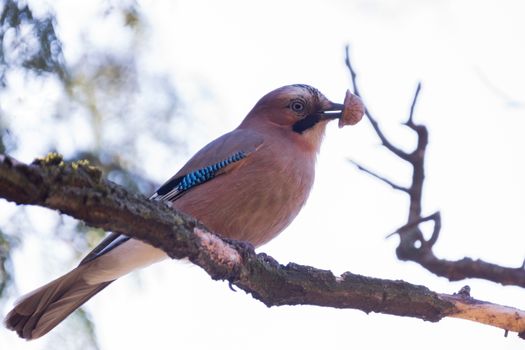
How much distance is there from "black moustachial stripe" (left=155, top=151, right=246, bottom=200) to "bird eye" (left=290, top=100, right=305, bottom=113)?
72cm

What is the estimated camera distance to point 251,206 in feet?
15.0

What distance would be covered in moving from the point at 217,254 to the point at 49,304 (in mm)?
1377

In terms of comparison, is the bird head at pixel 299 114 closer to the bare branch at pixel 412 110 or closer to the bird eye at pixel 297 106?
the bird eye at pixel 297 106

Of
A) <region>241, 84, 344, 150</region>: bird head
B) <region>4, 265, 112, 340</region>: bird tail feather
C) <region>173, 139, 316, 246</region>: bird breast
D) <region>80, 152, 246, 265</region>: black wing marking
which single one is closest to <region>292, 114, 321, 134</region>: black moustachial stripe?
<region>241, 84, 344, 150</region>: bird head

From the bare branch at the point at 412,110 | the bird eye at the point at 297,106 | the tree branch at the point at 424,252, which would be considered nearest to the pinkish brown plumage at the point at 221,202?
the bird eye at the point at 297,106

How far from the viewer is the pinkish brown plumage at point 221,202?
14.4ft

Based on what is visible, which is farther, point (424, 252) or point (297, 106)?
point (297, 106)

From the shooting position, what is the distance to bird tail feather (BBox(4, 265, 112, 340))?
4219 mm

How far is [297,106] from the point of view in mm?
5426

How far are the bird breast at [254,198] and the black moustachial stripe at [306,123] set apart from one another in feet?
1.70

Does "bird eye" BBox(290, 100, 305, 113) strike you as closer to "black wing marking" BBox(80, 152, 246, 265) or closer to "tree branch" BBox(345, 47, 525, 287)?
"black wing marking" BBox(80, 152, 246, 265)

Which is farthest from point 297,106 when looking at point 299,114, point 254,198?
point 254,198

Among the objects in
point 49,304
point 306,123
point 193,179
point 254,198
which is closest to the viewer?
point 49,304

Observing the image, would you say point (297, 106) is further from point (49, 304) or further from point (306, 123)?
point (49, 304)
